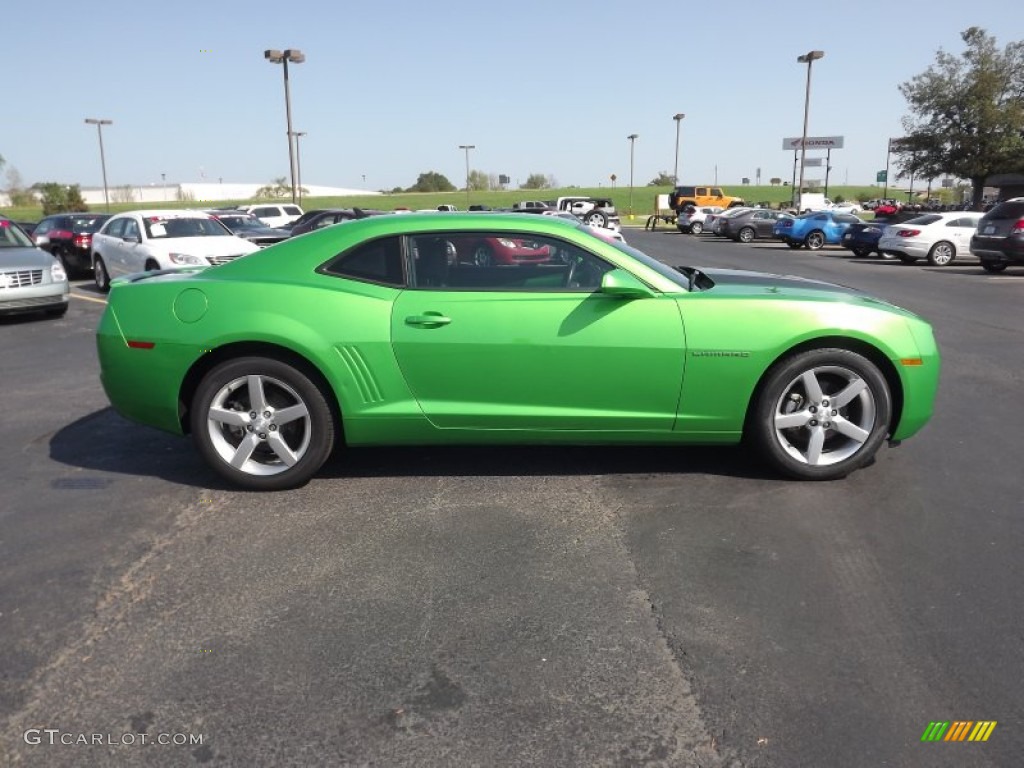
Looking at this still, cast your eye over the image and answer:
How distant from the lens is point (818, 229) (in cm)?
2945

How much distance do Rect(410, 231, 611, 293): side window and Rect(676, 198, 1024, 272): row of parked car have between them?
16.3 meters

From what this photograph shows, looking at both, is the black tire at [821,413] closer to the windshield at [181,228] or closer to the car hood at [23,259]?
the car hood at [23,259]

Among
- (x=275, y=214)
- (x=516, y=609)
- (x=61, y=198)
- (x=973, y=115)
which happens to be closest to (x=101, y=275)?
(x=516, y=609)

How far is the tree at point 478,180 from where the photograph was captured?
135750 mm

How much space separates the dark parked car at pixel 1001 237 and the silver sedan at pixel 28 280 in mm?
17600

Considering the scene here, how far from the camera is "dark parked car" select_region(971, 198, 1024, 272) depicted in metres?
16.9

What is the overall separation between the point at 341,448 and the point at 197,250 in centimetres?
863

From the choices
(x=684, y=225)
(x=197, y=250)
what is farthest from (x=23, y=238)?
(x=684, y=225)

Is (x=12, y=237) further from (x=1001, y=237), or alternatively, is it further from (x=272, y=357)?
(x=1001, y=237)

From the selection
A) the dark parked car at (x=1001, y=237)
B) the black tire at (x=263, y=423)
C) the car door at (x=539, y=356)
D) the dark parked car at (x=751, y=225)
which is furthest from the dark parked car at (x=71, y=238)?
the dark parked car at (x=751, y=225)

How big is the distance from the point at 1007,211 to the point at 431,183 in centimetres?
13426

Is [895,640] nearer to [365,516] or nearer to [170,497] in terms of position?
[365,516]

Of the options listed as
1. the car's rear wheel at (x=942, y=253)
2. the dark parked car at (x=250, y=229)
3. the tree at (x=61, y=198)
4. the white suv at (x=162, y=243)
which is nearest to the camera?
the white suv at (x=162, y=243)

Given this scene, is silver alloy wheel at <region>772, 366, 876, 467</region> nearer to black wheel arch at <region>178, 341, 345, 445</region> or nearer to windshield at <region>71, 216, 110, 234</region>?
black wheel arch at <region>178, 341, 345, 445</region>
